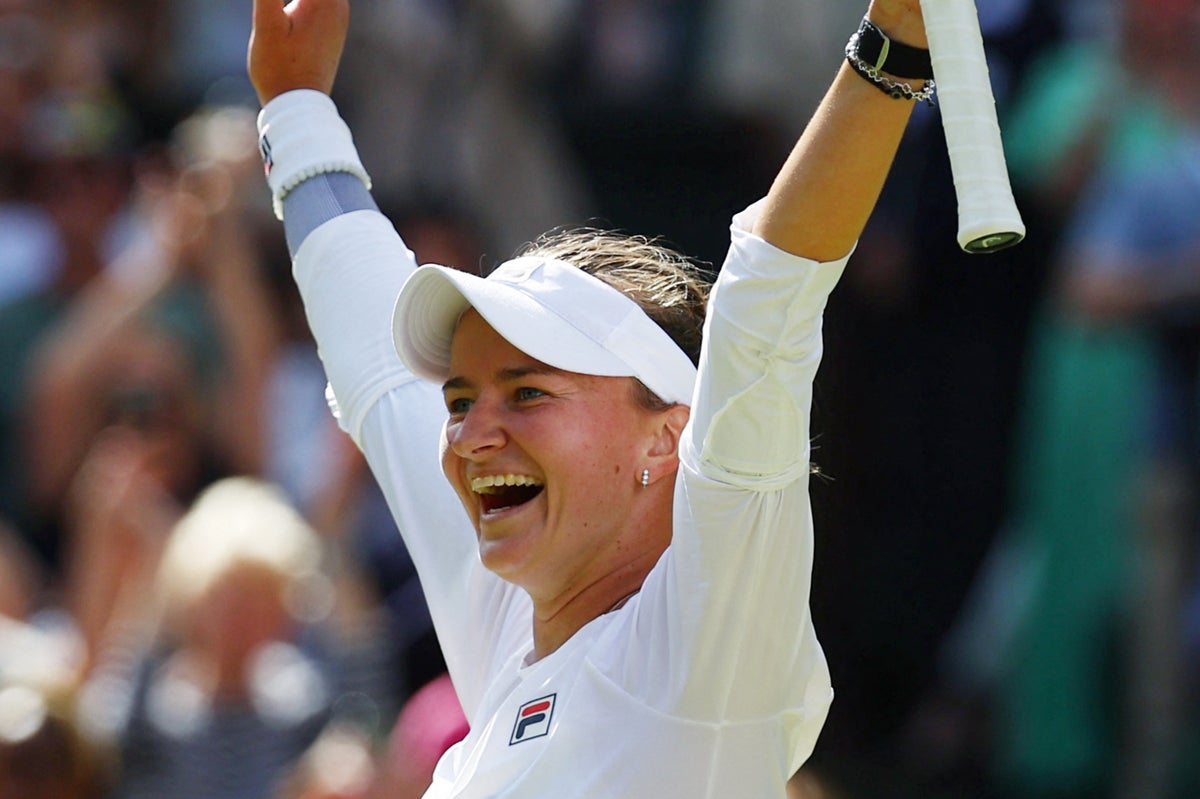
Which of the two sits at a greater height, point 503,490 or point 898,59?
point 898,59

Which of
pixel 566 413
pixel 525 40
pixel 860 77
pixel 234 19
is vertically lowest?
pixel 566 413

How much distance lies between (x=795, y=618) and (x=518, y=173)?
4.10 meters

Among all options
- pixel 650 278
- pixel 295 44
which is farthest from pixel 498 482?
pixel 295 44

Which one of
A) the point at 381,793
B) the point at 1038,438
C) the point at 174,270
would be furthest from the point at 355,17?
the point at 381,793

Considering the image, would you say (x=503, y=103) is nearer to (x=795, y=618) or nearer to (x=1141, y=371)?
(x=1141, y=371)

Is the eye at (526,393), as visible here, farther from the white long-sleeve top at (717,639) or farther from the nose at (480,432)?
the white long-sleeve top at (717,639)

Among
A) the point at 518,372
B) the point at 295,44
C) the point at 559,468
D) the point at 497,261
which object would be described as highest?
the point at 295,44

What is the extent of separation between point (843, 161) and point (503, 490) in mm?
620

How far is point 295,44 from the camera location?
7.99 feet

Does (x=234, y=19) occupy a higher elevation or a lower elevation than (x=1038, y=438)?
higher

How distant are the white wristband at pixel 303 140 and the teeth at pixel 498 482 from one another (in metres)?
0.61

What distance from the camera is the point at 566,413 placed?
6.31ft

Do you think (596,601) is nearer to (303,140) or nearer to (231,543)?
(303,140)

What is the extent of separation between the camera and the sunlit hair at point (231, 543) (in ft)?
13.8
